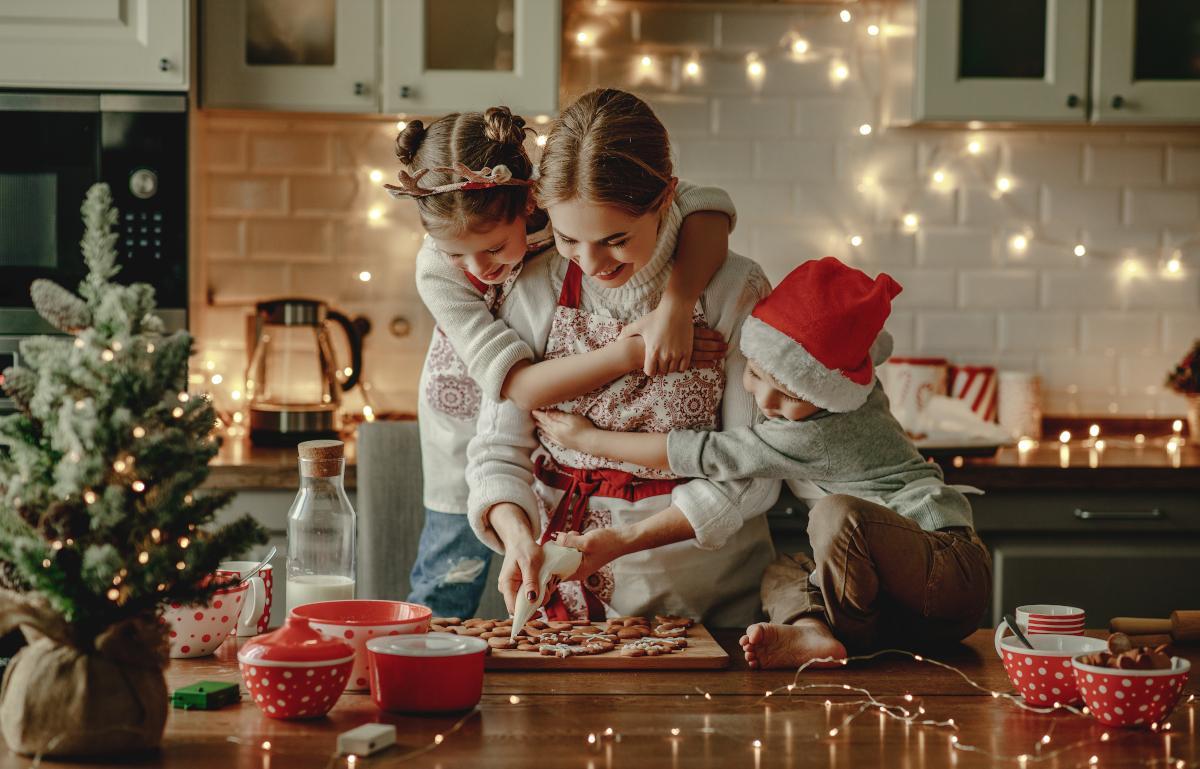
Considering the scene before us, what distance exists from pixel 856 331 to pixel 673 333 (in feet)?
0.81

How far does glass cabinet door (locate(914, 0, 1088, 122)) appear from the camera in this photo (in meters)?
2.99

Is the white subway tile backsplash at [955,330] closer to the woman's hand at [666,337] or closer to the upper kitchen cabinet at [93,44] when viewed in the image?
the woman's hand at [666,337]

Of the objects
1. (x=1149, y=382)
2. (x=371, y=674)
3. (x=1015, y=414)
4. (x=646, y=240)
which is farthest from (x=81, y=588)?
(x=1149, y=382)

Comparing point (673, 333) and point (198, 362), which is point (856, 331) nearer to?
point (673, 333)

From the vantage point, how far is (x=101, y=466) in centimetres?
103

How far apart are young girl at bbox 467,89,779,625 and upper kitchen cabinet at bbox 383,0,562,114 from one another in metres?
1.17

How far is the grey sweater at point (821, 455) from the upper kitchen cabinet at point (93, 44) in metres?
1.74

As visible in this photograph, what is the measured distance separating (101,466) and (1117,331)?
296cm

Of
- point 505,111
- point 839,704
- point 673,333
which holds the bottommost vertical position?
point 839,704

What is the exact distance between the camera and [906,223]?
3.33 metres

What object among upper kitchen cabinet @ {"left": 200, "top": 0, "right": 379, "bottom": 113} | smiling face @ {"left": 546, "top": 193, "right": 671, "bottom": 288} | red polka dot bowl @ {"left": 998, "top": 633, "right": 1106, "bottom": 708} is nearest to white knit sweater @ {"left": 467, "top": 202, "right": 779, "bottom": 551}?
smiling face @ {"left": 546, "top": 193, "right": 671, "bottom": 288}

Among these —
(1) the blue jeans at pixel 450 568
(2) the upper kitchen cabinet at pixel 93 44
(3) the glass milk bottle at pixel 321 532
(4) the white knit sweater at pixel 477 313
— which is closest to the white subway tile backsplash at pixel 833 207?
(2) the upper kitchen cabinet at pixel 93 44

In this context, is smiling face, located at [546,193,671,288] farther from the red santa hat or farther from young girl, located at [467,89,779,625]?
the red santa hat

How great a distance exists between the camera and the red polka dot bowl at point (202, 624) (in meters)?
1.41
